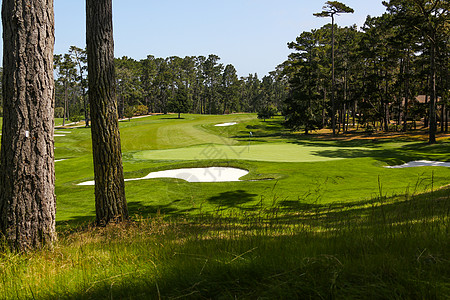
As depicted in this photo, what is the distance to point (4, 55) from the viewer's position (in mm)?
3994

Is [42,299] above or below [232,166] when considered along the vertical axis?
A: above

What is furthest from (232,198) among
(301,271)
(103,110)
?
(301,271)

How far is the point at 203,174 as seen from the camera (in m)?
15.9

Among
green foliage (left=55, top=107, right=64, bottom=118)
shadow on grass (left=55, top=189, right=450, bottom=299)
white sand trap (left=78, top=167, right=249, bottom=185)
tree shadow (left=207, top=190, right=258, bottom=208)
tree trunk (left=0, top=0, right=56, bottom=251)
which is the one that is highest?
green foliage (left=55, top=107, right=64, bottom=118)

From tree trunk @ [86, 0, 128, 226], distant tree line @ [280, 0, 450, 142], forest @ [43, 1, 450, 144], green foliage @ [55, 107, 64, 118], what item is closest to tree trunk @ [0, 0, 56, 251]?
tree trunk @ [86, 0, 128, 226]

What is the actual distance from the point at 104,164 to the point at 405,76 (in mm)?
40243

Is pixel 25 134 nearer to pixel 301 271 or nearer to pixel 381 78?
pixel 301 271

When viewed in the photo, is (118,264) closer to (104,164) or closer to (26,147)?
(26,147)

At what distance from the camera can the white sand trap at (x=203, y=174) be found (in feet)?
49.4

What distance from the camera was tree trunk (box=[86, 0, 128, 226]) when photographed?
6305 millimetres

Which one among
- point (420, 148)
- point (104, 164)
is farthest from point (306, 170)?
point (420, 148)

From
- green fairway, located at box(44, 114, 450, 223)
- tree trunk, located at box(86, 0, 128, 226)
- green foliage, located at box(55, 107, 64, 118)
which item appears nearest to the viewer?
tree trunk, located at box(86, 0, 128, 226)

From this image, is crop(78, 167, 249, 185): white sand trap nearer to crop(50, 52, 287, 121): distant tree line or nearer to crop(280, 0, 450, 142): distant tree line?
crop(280, 0, 450, 142): distant tree line

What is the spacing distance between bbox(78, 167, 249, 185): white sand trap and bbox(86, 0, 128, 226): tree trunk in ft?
27.0
